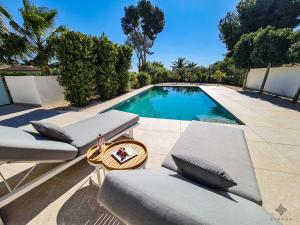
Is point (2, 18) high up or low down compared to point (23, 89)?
up

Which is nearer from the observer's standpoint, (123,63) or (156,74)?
(123,63)

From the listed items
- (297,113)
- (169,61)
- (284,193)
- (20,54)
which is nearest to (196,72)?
(169,61)

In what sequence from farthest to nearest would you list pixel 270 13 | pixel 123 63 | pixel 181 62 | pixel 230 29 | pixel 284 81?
pixel 181 62
pixel 230 29
pixel 270 13
pixel 123 63
pixel 284 81

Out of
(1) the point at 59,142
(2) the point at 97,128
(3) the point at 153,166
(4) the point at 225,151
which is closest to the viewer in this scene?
(4) the point at 225,151

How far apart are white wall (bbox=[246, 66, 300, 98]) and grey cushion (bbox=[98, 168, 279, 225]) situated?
1195 centimetres

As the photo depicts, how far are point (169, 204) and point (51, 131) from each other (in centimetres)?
223

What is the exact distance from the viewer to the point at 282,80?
10555 mm

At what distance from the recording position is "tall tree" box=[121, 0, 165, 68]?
70.5 ft

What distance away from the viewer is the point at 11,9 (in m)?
7.04

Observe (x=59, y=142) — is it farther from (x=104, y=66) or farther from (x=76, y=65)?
(x=104, y=66)

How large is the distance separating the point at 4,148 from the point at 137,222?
1766 mm

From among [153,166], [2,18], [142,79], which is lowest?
[153,166]

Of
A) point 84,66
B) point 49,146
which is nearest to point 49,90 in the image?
point 84,66

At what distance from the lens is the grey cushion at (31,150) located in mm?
1736
